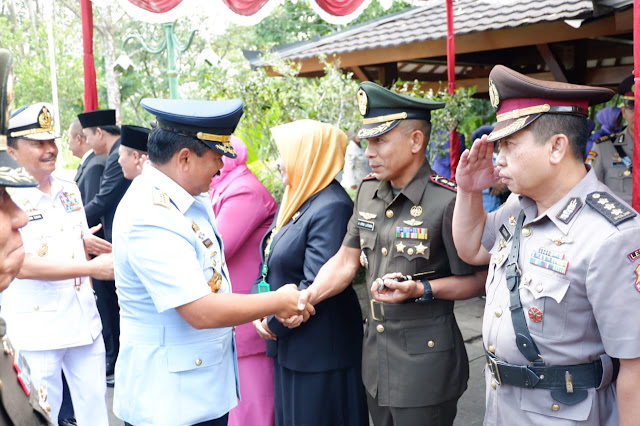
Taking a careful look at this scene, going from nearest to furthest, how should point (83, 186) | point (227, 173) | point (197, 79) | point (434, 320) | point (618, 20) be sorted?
point (434, 320) < point (227, 173) < point (618, 20) < point (83, 186) < point (197, 79)

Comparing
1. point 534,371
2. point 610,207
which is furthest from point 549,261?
point 534,371

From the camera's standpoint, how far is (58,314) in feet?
10.0

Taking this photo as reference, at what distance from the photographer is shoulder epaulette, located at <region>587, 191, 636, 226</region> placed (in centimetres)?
159

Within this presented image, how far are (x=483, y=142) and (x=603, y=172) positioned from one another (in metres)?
2.56

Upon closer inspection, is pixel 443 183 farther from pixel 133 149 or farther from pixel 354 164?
pixel 354 164

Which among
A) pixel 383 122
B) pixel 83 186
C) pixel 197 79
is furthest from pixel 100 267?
pixel 197 79

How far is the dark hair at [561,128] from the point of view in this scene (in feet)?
5.63

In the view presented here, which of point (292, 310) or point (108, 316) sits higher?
point (292, 310)

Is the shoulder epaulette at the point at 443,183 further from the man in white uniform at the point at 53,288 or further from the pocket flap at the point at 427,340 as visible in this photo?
the man in white uniform at the point at 53,288

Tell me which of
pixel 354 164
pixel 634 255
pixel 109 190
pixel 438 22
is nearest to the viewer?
pixel 634 255

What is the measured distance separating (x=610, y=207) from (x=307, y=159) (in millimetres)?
1470

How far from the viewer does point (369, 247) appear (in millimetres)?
2486

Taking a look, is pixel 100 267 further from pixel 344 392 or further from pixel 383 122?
pixel 383 122

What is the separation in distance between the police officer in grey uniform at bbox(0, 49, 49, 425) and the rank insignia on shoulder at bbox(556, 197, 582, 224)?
1.49m
